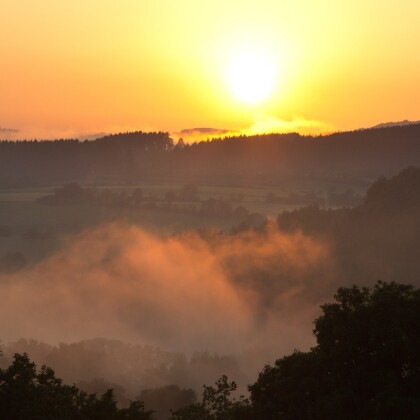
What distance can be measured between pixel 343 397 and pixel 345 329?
2.69 meters

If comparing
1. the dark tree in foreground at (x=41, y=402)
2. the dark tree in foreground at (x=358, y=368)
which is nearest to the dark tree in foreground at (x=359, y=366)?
the dark tree in foreground at (x=358, y=368)

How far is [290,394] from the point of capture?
3225 centimetres

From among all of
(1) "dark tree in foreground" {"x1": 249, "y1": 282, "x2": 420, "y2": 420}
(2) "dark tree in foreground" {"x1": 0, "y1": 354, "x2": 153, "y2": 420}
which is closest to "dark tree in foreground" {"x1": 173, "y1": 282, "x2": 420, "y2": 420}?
(1) "dark tree in foreground" {"x1": 249, "y1": 282, "x2": 420, "y2": 420}

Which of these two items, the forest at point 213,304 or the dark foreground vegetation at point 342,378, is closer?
the dark foreground vegetation at point 342,378

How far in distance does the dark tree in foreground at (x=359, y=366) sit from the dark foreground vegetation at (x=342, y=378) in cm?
4

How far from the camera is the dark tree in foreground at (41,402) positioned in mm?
29641

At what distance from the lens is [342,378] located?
3125cm

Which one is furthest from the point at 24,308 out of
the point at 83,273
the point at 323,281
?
the point at 323,281

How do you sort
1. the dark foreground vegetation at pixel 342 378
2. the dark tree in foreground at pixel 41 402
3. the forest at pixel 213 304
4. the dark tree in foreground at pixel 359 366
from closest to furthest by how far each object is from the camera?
the dark tree in foreground at pixel 41 402 → the dark foreground vegetation at pixel 342 378 → the dark tree in foreground at pixel 359 366 → the forest at pixel 213 304

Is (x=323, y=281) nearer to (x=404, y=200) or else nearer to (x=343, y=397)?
(x=404, y=200)

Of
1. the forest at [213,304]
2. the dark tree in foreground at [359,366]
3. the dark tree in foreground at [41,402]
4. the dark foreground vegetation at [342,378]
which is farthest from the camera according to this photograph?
the forest at [213,304]

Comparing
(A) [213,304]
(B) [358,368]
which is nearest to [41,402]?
(B) [358,368]

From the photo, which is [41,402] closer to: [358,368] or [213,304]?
[358,368]

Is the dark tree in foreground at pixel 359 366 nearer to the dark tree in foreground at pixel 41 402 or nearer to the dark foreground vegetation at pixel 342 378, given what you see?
the dark foreground vegetation at pixel 342 378
